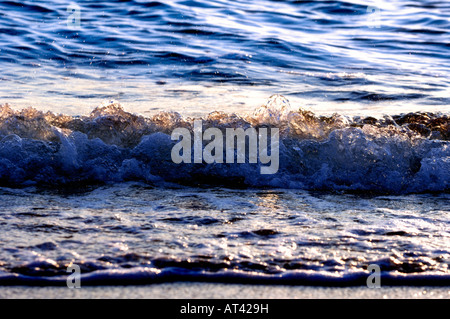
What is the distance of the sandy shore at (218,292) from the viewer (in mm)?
2004

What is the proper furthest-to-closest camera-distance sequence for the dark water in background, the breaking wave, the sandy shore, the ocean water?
the dark water in background, the breaking wave, the ocean water, the sandy shore

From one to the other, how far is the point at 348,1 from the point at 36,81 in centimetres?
687

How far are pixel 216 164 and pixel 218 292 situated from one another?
5.98 ft

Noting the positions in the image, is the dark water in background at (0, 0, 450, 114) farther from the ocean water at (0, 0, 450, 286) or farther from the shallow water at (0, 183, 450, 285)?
the shallow water at (0, 183, 450, 285)

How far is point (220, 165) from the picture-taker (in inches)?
150

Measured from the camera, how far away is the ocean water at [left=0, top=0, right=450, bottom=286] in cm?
230

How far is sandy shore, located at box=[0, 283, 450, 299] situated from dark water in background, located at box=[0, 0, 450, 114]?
3.37 metres

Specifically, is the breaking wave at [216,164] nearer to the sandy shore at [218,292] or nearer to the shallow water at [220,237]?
the shallow water at [220,237]

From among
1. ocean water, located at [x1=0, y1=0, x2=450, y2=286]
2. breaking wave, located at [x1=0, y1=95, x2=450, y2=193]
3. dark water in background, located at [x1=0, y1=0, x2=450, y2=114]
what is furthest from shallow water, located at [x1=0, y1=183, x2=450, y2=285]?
dark water in background, located at [x1=0, y1=0, x2=450, y2=114]

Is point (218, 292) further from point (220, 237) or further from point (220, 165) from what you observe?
point (220, 165)

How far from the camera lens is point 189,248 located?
7.89 feet

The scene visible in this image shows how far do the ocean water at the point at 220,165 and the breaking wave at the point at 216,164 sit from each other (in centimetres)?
1

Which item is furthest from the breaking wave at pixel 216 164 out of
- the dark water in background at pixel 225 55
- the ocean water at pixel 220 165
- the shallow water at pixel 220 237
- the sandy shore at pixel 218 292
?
the sandy shore at pixel 218 292
